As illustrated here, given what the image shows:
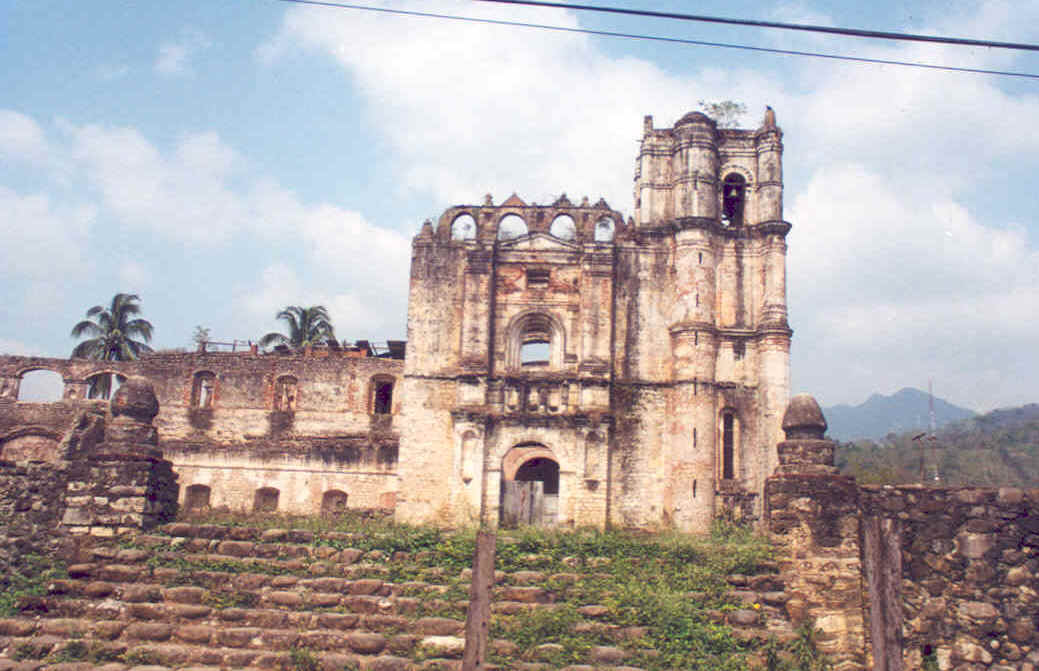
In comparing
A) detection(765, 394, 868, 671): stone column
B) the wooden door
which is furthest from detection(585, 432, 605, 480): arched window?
detection(765, 394, 868, 671): stone column

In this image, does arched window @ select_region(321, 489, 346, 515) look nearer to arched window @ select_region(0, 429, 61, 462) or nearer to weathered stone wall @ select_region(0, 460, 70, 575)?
arched window @ select_region(0, 429, 61, 462)

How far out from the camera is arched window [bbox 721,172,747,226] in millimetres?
26328

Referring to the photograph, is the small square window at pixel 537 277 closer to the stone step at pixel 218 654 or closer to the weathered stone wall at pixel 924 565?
the weathered stone wall at pixel 924 565

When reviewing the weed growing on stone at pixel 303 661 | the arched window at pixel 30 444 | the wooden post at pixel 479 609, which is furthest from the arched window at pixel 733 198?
the arched window at pixel 30 444

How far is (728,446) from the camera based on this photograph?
24.2 metres

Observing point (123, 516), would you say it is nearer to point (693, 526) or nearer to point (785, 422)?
point (785, 422)

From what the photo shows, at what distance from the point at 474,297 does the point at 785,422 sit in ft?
43.4

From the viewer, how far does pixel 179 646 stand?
1089cm

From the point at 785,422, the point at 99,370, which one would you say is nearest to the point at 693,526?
the point at 785,422

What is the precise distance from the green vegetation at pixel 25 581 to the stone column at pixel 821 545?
1042 cm

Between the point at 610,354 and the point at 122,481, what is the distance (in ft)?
46.3

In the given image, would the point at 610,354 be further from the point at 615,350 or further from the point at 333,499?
the point at 333,499

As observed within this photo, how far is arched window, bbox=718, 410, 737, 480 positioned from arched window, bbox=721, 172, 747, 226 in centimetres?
611

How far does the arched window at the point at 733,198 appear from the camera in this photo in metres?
26.3
